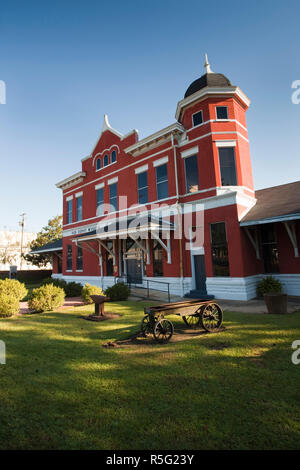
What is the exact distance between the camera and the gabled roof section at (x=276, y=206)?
482 inches

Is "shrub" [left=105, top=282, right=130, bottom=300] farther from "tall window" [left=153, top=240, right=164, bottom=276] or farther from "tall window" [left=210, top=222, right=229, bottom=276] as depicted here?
"tall window" [left=210, top=222, right=229, bottom=276]

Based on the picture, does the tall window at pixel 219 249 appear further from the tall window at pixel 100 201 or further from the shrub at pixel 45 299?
the tall window at pixel 100 201

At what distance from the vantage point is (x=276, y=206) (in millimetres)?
13766

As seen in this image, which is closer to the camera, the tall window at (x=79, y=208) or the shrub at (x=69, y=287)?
the shrub at (x=69, y=287)

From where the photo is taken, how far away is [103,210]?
70.8ft

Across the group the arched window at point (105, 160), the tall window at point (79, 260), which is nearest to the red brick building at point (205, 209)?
the arched window at point (105, 160)

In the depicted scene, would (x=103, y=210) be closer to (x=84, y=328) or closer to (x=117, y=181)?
(x=117, y=181)

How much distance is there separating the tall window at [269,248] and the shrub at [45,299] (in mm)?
11631

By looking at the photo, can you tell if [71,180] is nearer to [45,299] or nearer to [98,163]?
[98,163]

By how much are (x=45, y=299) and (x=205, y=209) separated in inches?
387

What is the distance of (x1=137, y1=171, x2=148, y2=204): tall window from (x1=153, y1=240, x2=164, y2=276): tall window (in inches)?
130

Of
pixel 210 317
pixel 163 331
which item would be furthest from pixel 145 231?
pixel 163 331

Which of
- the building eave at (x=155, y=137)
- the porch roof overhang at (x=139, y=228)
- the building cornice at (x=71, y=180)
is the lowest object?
the porch roof overhang at (x=139, y=228)
